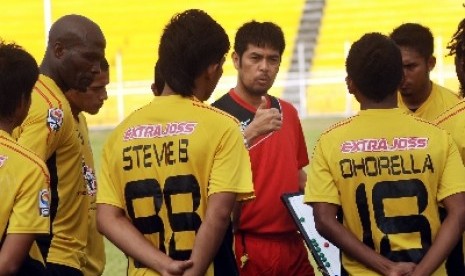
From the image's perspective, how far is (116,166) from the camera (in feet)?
15.0

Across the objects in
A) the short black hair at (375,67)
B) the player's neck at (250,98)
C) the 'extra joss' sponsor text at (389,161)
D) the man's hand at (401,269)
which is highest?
the short black hair at (375,67)

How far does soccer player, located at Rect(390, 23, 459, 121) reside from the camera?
6.22 m

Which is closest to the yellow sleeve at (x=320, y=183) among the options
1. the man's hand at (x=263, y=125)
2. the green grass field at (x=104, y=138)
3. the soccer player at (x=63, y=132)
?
the man's hand at (x=263, y=125)

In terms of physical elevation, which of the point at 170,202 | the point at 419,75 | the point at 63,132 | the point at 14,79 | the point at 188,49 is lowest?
the point at 170,202

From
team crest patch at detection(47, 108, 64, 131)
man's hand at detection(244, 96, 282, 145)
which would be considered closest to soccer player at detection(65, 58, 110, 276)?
team crest patch at detection(47, 108, 64, 131)

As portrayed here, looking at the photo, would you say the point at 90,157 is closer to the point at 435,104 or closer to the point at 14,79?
the point at 14,79

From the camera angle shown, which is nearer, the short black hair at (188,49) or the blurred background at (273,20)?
the short black hair at (188,49)

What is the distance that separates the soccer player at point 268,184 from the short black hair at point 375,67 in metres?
1.28

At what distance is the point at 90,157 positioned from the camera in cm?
575

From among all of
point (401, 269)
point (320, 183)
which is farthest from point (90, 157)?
point (401, 269)

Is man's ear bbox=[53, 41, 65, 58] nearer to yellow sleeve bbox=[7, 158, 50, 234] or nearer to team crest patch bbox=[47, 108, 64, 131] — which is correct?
team crest patch bbox=[47, 108, 64, 131]

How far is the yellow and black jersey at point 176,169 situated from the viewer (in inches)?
177

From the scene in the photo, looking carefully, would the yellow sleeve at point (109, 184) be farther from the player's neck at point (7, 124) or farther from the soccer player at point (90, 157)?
the soccer player at point (90, 157)

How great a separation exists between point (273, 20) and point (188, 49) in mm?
24794
